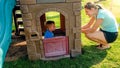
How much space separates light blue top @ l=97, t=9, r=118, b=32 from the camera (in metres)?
5.46

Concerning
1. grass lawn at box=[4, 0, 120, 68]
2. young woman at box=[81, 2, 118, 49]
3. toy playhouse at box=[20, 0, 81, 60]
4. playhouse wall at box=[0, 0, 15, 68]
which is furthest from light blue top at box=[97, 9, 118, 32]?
playhouse wall at box=[0, 0, 15, 68]

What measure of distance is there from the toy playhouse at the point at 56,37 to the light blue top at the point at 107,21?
25.6 inches

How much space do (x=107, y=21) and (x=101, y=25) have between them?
0.19 meters

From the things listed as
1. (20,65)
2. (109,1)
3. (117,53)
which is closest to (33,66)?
(20,65)

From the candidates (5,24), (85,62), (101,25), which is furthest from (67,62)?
(5,24)

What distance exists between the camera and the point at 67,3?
193 inches

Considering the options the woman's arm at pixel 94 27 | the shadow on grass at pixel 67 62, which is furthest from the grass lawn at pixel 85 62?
the woman's arm at pixel 94 27

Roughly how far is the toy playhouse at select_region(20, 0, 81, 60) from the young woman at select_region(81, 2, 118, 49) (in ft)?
1.62

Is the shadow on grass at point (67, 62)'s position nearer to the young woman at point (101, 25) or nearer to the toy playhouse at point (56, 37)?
the toy playhouse at point (56, 37)

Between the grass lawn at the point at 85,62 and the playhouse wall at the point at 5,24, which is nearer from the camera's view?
the playhouse wall at the point at 5,24

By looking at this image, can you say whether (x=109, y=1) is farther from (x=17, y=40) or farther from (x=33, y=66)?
(x=33, y=66)

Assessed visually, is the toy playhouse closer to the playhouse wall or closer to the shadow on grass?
the shadow on grass

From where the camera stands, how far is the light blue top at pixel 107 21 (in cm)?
546

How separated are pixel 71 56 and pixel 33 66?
0.83 m
